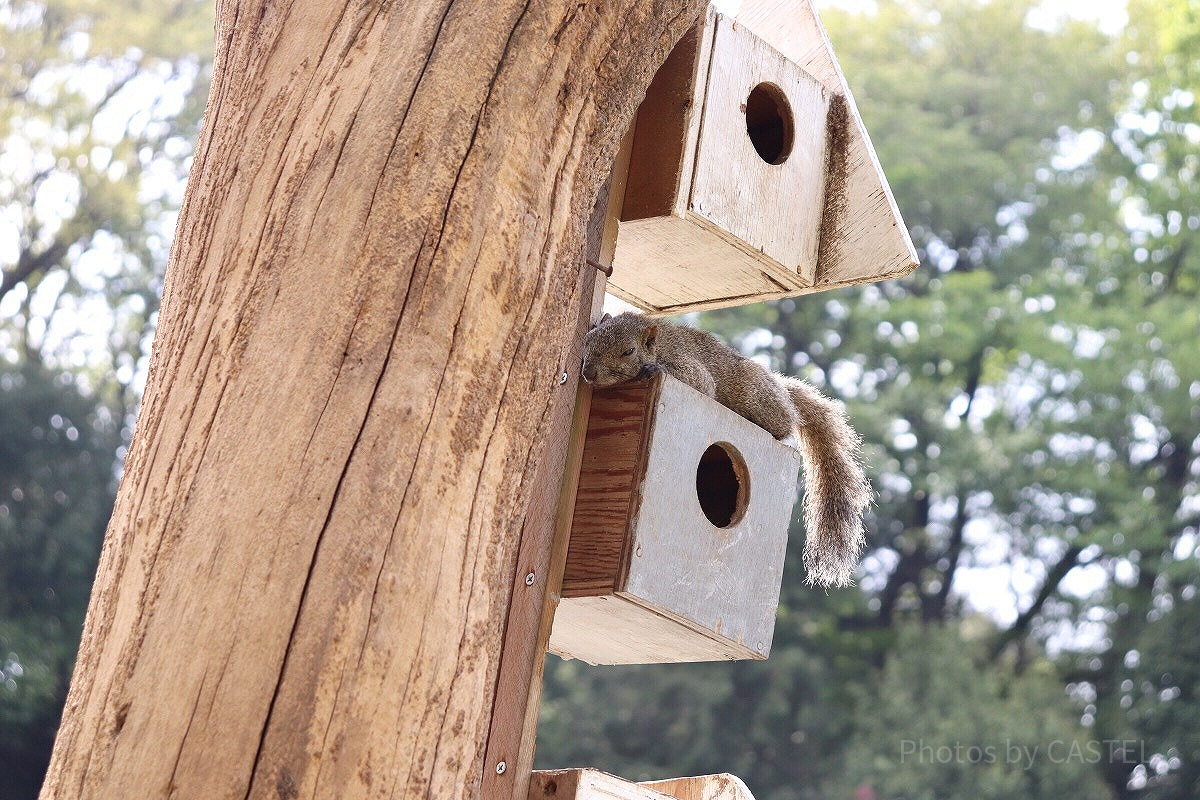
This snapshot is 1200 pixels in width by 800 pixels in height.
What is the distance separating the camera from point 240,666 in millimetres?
1134

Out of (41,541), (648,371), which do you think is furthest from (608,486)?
(41,541)

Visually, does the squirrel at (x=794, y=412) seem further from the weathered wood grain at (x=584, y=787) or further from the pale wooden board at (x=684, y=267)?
the weathered wood grain at (x=584, y=787)

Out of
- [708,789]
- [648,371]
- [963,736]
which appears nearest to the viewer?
[648,371]

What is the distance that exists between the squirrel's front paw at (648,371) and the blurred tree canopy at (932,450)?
812 cm

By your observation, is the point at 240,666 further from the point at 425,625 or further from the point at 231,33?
the point at 231,33

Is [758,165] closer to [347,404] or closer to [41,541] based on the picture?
[347,404]

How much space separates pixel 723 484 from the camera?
90.4 inches

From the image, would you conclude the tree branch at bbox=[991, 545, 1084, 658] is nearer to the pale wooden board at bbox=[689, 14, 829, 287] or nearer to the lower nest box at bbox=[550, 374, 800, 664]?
the pale wooden board at bbox=[689, 14, 829, 287]

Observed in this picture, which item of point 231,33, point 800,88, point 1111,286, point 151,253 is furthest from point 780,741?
point 231,33

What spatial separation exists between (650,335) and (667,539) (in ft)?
1.54

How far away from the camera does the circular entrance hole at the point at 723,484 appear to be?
210cm

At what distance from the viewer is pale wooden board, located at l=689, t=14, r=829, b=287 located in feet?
6.73

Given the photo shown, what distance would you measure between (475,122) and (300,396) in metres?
0.33

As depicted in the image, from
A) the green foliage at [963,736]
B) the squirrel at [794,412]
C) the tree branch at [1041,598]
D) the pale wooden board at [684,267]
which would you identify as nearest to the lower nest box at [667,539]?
the squirrel at [794,412]
